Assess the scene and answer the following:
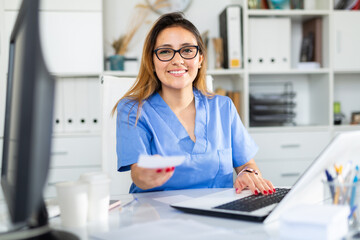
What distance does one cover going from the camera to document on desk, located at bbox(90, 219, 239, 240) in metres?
0.75

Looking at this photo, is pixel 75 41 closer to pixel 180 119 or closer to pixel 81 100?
pixel 81 100

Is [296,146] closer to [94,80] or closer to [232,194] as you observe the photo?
[94,80]

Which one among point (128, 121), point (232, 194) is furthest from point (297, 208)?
point (128, 121)

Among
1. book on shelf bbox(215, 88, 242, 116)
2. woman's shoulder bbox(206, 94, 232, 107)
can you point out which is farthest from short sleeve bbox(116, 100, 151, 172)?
book on shelf bbox(215, 88, 242, 116)

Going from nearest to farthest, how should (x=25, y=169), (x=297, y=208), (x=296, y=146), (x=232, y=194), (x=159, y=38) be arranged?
(x=25, y=169) < (x=297, y=208) < (x=232, y=194) < (x=159, y=38) < (x=296, y=146)

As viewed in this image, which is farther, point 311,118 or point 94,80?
point 311,118

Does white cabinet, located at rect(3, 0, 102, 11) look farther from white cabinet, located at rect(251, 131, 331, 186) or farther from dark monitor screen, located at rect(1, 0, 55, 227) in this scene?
dark monitor screen, located at rect(1, 0, 55, 227)

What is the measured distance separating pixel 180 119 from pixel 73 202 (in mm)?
727

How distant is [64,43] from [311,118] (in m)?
1.91

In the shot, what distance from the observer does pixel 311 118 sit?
3.03m

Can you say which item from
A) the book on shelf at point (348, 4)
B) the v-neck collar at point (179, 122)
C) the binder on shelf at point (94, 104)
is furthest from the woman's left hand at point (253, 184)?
the book on shelf at point (348, 4)

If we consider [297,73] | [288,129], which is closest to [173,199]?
[288,129]

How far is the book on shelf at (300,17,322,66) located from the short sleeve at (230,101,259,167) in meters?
1.60

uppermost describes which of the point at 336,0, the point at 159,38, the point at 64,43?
the point at 336,0
